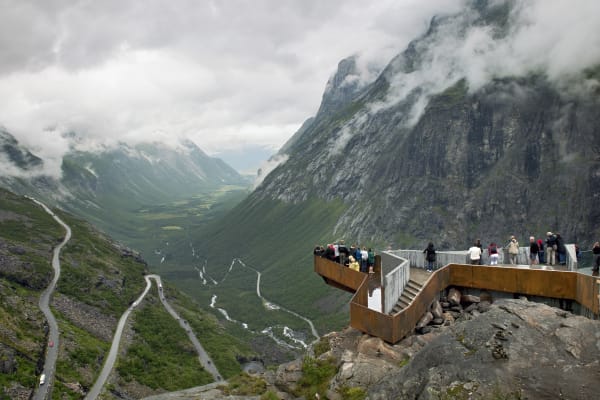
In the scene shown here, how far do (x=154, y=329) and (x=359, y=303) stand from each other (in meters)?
100

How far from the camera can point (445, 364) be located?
49.8ft

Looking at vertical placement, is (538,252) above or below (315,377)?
above

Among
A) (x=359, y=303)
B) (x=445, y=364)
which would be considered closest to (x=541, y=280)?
(x=359, y=303)

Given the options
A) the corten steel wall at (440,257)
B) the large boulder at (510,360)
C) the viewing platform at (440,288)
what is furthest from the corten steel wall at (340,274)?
the large boulder at (510,360)

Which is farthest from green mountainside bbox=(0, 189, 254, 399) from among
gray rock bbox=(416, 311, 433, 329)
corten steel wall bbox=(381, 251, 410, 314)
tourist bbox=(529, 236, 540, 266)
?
tourist bbox=(529, 236, 540, 266)

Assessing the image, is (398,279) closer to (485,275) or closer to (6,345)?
(485,275)

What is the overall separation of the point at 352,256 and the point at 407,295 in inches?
294

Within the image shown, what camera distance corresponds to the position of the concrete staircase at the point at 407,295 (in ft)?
88.7

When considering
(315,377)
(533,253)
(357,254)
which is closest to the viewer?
(315,377)

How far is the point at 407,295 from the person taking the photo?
28016 millimetres

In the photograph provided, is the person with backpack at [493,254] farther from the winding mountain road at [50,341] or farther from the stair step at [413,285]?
the winding mountain road at [50,341]

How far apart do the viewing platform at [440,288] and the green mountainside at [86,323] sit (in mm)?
63005

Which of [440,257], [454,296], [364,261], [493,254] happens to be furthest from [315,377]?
[493,254]

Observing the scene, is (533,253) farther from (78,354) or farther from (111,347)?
(111,347)
